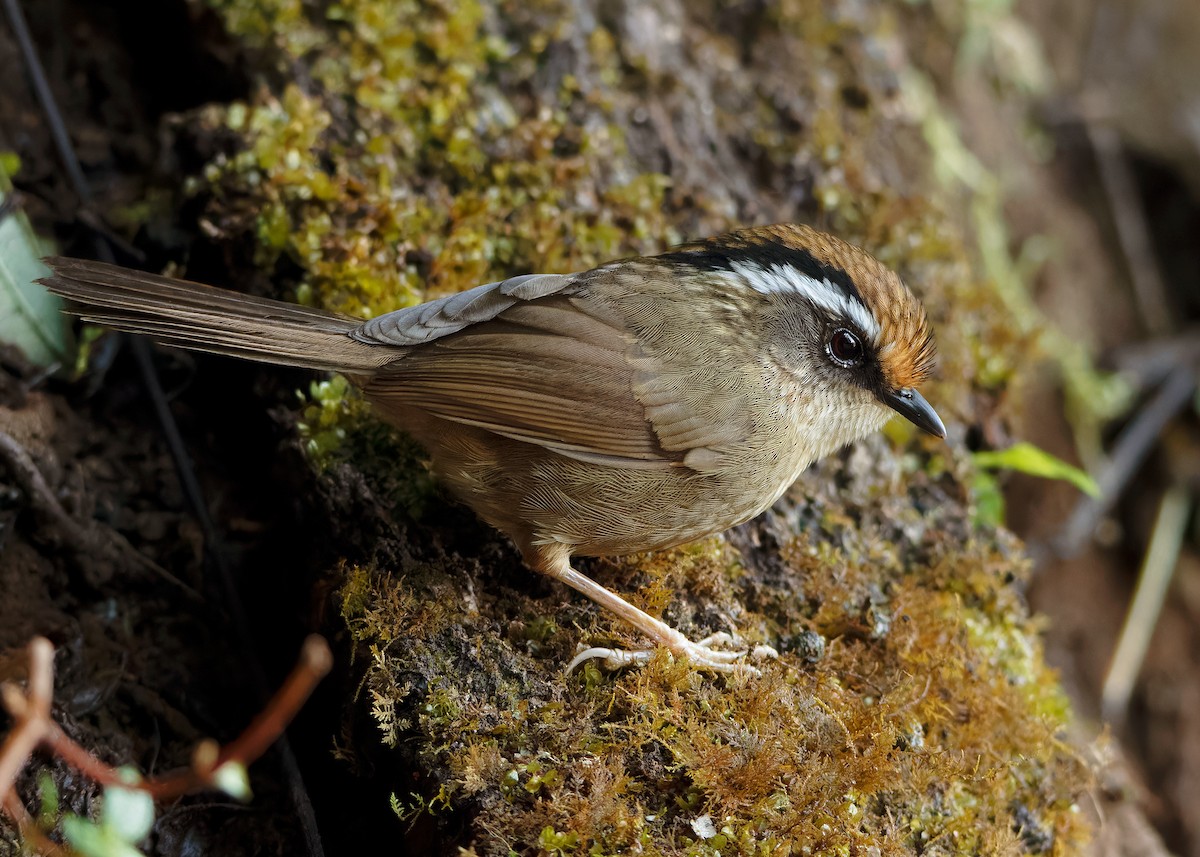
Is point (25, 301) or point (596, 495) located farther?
point (25, 301)

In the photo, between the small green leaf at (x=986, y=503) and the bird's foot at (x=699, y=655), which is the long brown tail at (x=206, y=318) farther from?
the small green leaf at (x=986, y=503)

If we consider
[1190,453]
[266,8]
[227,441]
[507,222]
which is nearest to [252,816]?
[227,441]

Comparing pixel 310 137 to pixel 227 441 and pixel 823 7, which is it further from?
pixel 823 7

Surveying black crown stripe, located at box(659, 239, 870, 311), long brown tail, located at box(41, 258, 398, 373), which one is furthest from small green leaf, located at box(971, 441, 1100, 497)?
long brown tail, located at box(41, 258, 398, 373)

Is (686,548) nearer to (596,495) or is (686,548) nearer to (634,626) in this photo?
(634,626)

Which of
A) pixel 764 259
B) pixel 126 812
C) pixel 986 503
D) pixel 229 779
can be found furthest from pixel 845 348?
pixel 126 812

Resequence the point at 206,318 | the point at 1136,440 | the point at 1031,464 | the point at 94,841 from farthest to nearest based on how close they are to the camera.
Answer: the point at 1136,440
the point at 1031,464
the point at 206,318
the point at 94,841
